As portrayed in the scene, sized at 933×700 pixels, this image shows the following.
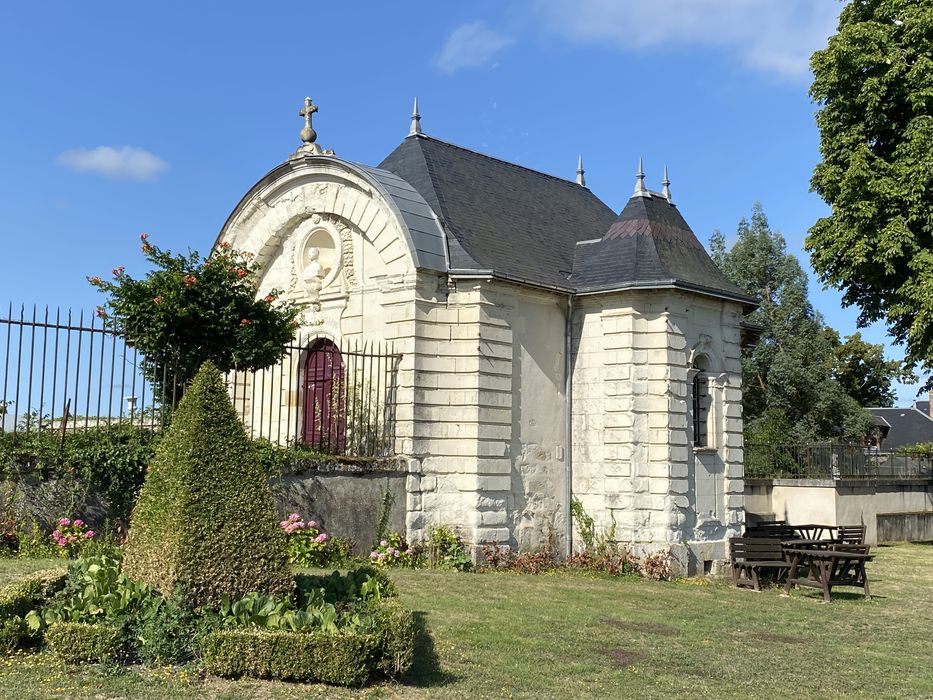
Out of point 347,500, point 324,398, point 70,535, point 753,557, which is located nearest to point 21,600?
point 70,535

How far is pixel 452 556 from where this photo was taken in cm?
1412

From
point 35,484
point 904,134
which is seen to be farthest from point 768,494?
point 35,484

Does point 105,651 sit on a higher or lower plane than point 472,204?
lower

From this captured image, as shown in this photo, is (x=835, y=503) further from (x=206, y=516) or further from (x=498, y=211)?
(x=206, y=516)

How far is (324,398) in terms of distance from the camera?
16047 millimetres

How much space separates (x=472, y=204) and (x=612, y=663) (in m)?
9.91

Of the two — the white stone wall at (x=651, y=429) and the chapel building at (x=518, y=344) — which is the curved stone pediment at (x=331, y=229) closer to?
the chapel building at (x=518, y=344)

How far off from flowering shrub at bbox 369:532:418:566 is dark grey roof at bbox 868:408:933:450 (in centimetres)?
3819

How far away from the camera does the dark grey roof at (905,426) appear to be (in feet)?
154

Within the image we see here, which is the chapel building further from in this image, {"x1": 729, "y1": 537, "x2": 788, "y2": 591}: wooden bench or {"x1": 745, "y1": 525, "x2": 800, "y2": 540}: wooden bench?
{"x1": 745, "y1": 525, "x2": 800, "y2": 540}: wooden bench

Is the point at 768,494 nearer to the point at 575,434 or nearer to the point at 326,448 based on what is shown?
the point at 575,434

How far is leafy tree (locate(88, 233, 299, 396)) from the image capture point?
12.6 meters

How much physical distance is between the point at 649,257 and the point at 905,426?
37.6 m

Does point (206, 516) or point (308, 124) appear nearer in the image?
point (206, 516)
